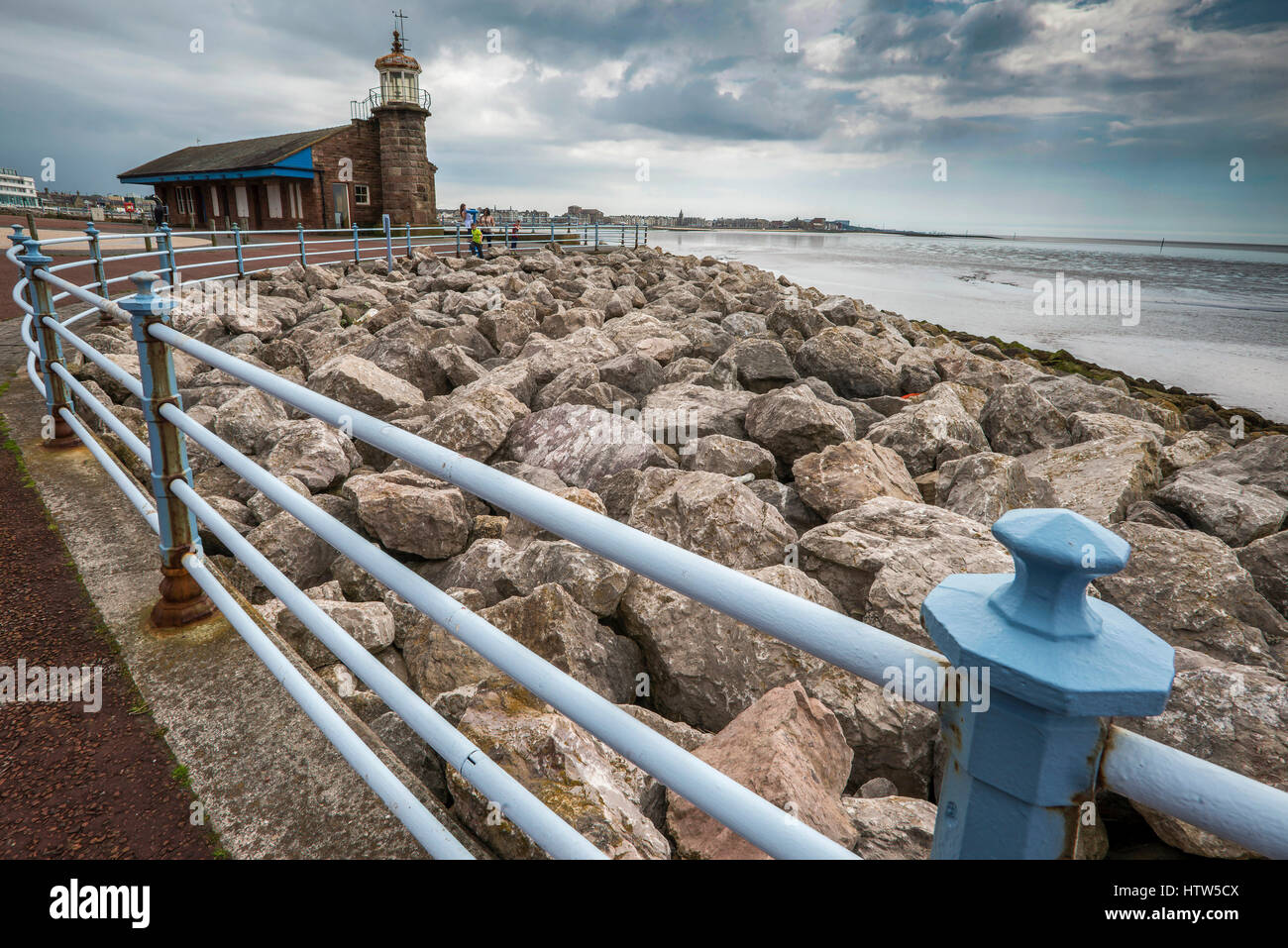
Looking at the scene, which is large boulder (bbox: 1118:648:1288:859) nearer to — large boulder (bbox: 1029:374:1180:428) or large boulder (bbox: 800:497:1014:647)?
large boulder (bbox: 800:497:1014:647)

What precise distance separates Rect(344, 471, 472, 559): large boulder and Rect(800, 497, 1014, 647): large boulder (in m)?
1.77

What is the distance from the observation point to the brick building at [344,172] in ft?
95.9

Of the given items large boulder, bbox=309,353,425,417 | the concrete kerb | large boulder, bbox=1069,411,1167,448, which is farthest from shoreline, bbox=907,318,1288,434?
the concrete kerb

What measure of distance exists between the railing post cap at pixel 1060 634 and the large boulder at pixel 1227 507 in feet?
15.5

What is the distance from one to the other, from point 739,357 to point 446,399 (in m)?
2.67

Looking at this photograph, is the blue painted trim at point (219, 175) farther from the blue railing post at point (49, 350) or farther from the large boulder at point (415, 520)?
the large boulder at point (415, 520)

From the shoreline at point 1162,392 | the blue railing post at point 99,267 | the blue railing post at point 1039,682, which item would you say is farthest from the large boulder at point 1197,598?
the blue railing post at point 99,267

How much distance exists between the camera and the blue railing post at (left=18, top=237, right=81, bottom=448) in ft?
13.6

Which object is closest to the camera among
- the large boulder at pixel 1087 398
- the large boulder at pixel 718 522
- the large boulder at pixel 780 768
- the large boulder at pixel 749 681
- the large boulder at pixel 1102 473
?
the large boulder at pixel 780 768

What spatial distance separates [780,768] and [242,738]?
1518 millimetres

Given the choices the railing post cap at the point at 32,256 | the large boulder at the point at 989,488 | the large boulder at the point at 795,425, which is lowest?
the large boulder at the point at 989,488

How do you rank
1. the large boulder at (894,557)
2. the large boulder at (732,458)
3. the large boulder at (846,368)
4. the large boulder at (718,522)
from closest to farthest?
the large boulder at (894,557) < the large boulder at (718,522) < the large boulder at (732,458) < the large boulder at (846,368)

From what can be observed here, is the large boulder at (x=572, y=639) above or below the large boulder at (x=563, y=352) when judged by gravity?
below

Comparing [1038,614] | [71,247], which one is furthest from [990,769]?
[71,247]
